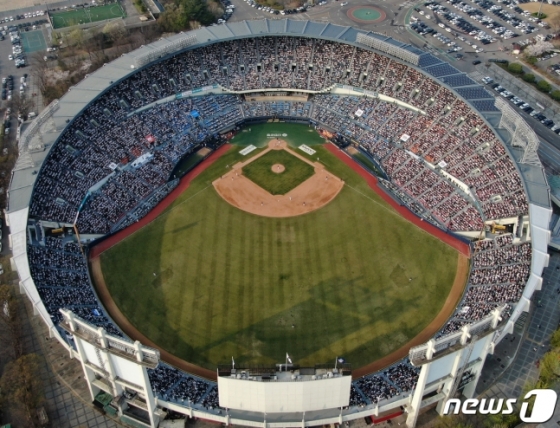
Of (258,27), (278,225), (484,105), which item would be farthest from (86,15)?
(484,105)

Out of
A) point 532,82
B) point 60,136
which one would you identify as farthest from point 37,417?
point 532,82

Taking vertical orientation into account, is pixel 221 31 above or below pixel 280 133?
above

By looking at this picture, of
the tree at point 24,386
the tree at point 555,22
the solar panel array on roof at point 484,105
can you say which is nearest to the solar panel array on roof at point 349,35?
the solar panel array on roof at point 484,105

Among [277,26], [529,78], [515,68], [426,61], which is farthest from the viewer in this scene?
[515,68]

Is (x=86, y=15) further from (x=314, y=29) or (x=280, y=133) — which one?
(x=280, y=133)

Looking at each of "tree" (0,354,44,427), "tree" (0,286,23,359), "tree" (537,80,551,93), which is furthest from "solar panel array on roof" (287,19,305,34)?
"tree" (0,354,44,427)

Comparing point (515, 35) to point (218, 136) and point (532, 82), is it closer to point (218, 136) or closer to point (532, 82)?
point (532, 82)

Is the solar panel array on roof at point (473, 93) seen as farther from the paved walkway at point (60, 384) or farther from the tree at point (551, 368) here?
the paved walkway at point (60, 384)
